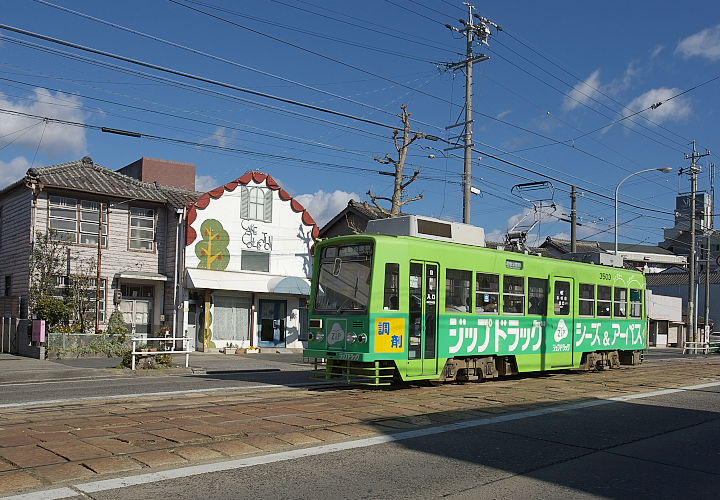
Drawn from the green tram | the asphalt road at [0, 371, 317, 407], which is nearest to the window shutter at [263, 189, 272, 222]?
the asphalt road at [0, 371, 317, 407]

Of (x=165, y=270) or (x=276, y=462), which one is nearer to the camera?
(x=276, y=462)

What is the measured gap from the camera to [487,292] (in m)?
16.1

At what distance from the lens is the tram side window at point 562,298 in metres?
18.5

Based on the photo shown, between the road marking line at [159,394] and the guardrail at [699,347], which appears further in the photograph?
the guardrail at [699,347]

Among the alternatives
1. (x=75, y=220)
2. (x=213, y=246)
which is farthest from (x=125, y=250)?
(x=213, y=246)

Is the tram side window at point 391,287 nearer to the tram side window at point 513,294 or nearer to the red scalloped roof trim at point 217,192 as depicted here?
the tram side window at point 513,294

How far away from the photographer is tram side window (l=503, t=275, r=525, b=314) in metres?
16.7

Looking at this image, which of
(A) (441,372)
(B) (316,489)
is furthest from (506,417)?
(B) (316,489)

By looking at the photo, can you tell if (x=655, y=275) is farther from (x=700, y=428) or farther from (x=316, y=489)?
(x=316, y=489)

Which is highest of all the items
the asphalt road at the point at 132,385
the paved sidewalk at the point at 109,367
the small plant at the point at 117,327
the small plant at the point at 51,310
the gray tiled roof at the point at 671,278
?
the gray tiled roof at the point at 671,278

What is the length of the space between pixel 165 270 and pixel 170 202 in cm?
→ 293

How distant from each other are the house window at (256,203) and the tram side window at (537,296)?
17.1m

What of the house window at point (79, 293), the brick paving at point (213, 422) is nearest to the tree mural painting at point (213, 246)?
the house window at point (79, 293)

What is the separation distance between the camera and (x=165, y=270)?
3019cm
